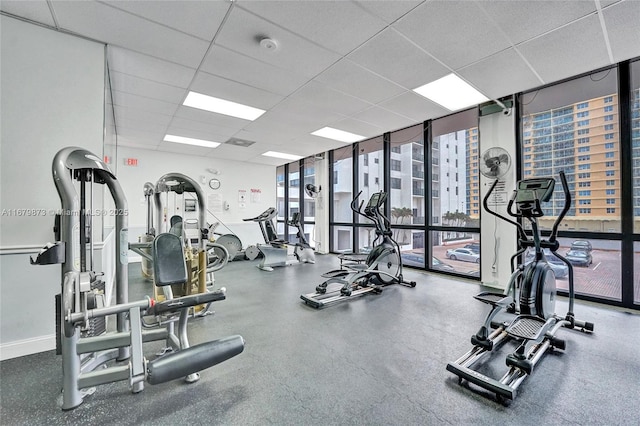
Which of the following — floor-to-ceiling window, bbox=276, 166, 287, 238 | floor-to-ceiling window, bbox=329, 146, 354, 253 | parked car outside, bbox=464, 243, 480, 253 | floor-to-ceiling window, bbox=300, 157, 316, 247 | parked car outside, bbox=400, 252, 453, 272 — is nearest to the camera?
parked car outside, bbox=464, 243, 480, 253

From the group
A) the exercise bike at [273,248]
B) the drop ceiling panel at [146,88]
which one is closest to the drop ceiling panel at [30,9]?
the drop ceiling panel at [146,88]

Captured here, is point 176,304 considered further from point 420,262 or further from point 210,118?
point 420,262

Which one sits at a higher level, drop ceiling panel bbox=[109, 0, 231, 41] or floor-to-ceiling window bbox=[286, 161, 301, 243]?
drop ceiling panel bbox=[109, 0, 231, 41]

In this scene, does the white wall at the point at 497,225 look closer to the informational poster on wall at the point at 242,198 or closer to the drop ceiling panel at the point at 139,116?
the drop ceiling panel at the point at 139,116

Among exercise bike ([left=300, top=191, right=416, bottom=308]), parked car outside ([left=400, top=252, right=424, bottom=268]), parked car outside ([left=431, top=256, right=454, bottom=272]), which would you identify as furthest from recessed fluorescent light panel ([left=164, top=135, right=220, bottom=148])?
parked car outside ([left=431, top=256, right=454, bottom=272])

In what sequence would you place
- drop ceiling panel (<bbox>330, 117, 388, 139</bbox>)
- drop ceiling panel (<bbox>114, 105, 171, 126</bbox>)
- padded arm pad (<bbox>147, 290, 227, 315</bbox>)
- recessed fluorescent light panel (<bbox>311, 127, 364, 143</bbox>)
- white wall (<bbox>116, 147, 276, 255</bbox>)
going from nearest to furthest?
padded arm pad (<bbox>147, 290, 227, 315</bbox>) → drop ceiling panel (<bbox>114, 105, 171, 126</bbox>) → drop ceiling panel (<bbox>330, 117, 388, 139</bbox>) → recessed fluorescent light panel (<bbox>311, 127, 364, 143</bbox>) → white wall (<bbox>116, 147, 276, 255</bbox>)

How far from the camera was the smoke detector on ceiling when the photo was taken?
259 cm

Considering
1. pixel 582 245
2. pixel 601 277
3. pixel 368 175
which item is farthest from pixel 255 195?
pixel 601 277

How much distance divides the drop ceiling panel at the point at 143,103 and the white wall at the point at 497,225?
4941 millimetres

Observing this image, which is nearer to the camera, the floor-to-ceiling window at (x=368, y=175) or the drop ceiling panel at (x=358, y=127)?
the drop ceiling panel at (x=358, y=127)

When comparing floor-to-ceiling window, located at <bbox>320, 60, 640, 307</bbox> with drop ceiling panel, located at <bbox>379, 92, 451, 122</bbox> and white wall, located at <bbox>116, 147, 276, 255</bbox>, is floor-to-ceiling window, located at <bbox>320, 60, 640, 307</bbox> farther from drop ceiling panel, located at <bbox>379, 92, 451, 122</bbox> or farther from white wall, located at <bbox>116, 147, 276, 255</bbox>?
white wall, located at <bbox>116, 147, 276, 255</bbox>

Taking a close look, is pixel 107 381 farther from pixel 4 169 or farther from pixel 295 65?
pixel 295 65

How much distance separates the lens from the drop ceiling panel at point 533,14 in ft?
7.20

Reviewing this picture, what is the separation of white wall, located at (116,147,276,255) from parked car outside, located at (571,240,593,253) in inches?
285
